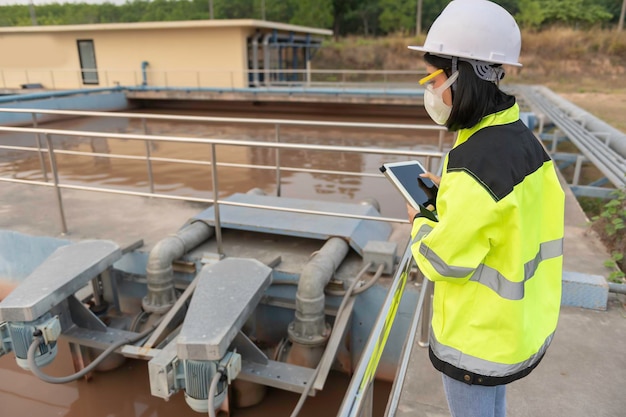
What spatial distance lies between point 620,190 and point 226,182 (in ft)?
19.2

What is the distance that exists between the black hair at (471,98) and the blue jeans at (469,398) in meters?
0.77

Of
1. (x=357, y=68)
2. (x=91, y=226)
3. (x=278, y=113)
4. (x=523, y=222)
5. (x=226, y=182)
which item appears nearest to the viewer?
(x=523, y=222)

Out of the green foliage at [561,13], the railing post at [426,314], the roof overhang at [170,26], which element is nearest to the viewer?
the railing post at [426,314]

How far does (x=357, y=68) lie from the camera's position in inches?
1393

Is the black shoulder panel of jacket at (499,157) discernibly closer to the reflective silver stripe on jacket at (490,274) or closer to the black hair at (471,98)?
the black hair at (471,98)

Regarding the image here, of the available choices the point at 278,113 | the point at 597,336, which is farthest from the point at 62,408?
the point at 278,113

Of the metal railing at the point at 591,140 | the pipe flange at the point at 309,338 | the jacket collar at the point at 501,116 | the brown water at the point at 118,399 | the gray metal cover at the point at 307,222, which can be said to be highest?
the jacket collar at the point at 501,116

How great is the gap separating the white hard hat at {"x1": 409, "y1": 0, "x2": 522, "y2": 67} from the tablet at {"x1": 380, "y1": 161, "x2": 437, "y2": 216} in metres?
0.51

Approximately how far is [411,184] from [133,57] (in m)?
20.1

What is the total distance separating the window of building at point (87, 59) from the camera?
20.1 metres

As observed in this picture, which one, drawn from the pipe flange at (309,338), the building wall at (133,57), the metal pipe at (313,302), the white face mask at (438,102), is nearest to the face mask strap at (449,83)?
the white face mask at (438,102)

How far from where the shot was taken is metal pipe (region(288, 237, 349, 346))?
3523 millimetres

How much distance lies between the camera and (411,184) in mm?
1826

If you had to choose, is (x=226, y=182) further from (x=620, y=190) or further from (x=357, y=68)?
(x=357, y=68)
